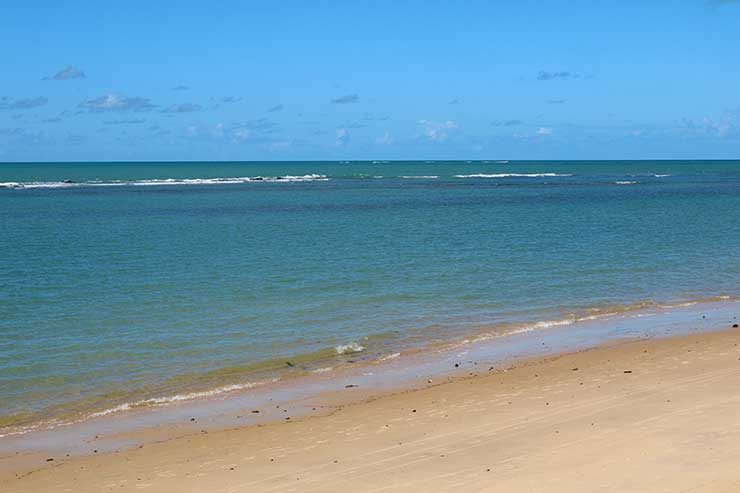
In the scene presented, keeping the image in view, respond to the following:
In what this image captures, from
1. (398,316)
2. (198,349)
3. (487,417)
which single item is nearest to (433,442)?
(487,417)

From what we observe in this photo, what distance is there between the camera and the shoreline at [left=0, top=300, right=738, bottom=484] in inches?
442

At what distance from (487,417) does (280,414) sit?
288cm

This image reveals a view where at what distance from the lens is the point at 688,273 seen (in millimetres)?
26344

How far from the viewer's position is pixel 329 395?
13484mm

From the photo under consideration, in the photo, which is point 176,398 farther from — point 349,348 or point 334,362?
point 349,348

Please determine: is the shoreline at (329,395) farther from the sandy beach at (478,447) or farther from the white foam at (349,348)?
the white foam at (349,348)

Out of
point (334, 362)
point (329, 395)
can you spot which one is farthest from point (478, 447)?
point (334, 362)

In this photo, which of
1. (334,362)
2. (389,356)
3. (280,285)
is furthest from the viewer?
(280,285)

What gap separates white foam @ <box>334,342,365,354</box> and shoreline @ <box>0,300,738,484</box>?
1025 millimetres

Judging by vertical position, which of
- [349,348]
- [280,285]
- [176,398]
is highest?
[280,285]

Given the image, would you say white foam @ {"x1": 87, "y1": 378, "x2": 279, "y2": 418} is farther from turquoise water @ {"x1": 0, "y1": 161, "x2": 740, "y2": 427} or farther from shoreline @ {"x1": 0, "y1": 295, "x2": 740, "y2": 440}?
turquoise water @ {"x1": 0, "y1": 161, "x2": 740, "y2": 427}

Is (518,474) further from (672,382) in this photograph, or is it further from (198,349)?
(198,349)

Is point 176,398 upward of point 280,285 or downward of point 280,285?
downward

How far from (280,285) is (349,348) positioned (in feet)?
25.8
